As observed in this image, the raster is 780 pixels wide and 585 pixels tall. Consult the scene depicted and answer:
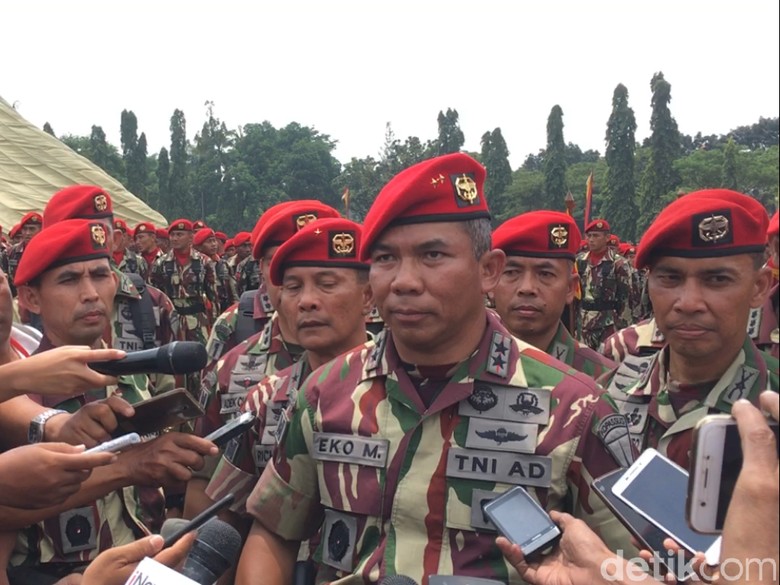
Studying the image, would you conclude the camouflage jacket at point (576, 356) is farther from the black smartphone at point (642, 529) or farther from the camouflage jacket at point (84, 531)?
the black smartphone at point (642, 529)

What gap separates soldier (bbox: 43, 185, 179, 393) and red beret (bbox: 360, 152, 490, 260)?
440 cm

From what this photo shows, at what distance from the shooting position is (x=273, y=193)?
75188mm

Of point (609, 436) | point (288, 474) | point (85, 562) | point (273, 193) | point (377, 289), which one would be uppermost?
point (273, 193)

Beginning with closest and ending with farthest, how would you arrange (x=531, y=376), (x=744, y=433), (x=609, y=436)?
(x=744, y=433) < (x=609, y=436) < (x=531, y=376)

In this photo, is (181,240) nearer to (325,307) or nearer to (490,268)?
(325,307)

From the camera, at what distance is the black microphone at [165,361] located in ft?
8.31

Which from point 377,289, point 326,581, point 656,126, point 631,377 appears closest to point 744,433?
point 377,289

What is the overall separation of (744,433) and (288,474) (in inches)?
72.7

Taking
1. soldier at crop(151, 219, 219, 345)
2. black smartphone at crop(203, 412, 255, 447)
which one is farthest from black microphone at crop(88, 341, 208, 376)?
soldier at crop(151, 219, 219, 345)

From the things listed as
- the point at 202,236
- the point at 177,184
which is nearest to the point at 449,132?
the point at 177,184

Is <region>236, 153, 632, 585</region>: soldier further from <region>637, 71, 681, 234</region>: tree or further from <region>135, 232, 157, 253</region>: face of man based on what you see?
<region>637, 71, 681, 234</region>: tree

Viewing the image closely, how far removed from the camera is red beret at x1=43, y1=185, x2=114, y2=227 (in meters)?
6.93

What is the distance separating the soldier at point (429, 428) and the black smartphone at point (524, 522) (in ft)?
0.98

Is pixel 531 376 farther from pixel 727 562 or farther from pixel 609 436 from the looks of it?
pixel 727 562
